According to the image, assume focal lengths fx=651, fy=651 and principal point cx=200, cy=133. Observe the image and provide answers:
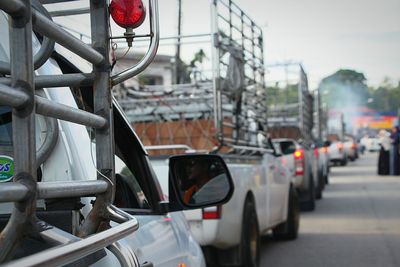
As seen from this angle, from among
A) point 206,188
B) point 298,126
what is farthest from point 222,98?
point 298,126

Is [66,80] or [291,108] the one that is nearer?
[66,80]

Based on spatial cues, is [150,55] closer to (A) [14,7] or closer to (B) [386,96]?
(A) [14,7]

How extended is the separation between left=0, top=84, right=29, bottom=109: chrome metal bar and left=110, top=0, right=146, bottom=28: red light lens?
0.75 metres

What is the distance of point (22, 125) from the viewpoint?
153cm

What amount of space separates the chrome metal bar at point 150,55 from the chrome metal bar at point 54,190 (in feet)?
1.15

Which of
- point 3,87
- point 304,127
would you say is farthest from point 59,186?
point 304,127

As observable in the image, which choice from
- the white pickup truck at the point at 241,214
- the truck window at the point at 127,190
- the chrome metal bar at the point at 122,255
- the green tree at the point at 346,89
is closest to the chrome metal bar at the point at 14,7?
the chrome metal bar at the point at 122,255

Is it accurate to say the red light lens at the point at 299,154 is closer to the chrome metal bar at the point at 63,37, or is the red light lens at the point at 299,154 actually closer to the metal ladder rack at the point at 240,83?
the metal ladder rack at the point at 240,83

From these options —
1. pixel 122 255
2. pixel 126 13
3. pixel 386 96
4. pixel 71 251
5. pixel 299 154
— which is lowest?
pixel 299 154

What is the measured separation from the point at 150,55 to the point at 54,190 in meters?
0.65

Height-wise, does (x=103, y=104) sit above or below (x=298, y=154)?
above

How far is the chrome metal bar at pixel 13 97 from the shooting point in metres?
1.40

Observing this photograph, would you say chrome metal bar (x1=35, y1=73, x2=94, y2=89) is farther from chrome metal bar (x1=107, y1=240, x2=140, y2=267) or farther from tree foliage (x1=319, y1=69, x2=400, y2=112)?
tree foliage (x1=319, y1=69, x2=400, y2=112)

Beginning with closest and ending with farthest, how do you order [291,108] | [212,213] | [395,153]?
[212,213]
[291,108]
[395,153]
